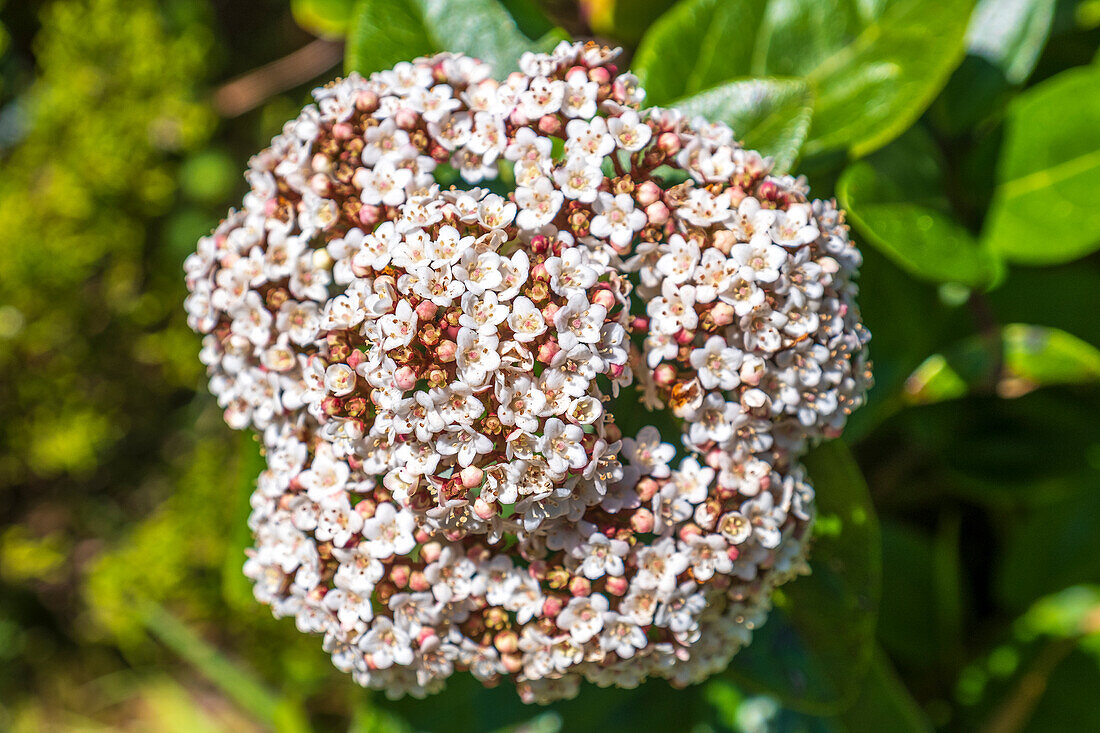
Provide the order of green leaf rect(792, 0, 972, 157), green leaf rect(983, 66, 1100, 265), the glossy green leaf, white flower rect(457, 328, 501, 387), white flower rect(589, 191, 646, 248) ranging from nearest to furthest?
1. white flower rect(457, 328, 501, 387)
2. white flower rect(589, 191, 646, 248)
3. green leaf rect(792, 0, 972, 157)
4. green leaf rect(983, 66, 1100, 265)
5. the glossy green leaf

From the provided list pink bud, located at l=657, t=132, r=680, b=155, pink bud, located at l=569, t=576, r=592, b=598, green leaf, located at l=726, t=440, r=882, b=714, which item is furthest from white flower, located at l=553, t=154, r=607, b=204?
green leaf, located at l=726, t=440, r=882, b=714

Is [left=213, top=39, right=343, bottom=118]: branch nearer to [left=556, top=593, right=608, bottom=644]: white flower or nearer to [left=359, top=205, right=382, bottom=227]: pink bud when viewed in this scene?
[left=359, top=205, right=382, bottom=227]: pink bud

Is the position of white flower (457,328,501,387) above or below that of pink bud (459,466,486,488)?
above

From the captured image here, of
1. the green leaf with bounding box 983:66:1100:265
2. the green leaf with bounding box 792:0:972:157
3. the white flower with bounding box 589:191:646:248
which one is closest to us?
the white flower with bounding box 589:191:646:248

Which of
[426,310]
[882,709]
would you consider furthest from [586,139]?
[882,709]

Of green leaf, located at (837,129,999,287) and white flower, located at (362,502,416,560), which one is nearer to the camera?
white flower, located at (362,502,416,560)

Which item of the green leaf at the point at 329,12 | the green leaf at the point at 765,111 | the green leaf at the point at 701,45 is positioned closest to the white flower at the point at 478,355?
the green leaf at the point at 765,111

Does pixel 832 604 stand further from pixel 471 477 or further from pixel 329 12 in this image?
pixel 329 12
